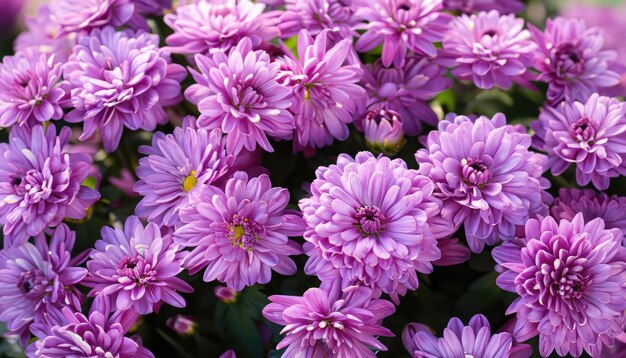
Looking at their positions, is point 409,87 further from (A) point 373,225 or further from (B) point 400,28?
(A) point 373,225

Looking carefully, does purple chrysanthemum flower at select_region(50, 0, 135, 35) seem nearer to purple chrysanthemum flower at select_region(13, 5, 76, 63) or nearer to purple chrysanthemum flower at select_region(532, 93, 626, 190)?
purple chrysanthemum flower at select_region(13, 5, 76, 63)

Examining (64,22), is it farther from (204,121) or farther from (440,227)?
(440,227)

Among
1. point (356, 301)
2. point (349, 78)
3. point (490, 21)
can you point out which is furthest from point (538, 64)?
point (356, 301)

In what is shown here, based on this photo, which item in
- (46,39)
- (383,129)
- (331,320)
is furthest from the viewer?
(46,39)

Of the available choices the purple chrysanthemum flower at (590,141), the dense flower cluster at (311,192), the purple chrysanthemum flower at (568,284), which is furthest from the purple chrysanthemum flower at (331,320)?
the purple chrysanthemum flower at (590,141)

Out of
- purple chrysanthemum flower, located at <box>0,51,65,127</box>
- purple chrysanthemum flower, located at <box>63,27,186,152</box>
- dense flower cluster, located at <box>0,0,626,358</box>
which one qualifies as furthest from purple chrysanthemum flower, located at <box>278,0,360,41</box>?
purple chrysanthemum flower, located at <box>0,51,65,127</box>

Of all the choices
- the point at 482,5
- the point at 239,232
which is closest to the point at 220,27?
the point at 239,232
